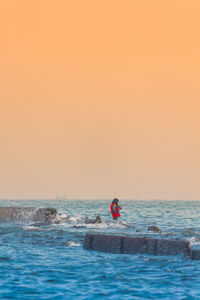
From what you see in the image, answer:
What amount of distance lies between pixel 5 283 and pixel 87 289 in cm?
207

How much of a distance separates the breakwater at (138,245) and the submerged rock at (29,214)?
1803 centimetres

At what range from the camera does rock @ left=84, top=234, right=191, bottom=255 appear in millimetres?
16344

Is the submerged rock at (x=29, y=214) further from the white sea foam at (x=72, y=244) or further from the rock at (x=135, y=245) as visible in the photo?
the rock at (x=135, y=245)

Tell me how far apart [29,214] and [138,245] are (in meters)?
20.8

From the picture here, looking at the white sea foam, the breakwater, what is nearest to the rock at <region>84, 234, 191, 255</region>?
the breakwater

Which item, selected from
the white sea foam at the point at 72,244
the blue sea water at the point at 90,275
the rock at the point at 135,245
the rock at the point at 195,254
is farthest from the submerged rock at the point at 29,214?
the rock at the point at 195,254

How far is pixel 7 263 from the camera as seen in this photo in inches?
592

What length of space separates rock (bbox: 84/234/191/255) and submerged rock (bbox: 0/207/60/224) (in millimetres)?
17998

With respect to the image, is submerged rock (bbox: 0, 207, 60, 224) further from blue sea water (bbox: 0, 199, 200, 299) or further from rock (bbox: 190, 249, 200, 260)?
rock (bbox: 190, 249, 200, 260)

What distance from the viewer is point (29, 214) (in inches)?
1444

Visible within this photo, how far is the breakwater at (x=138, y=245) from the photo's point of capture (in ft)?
53.4

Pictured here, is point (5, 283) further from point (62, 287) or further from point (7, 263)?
point (7, 263)

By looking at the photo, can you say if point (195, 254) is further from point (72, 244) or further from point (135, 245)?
point (72, 244)

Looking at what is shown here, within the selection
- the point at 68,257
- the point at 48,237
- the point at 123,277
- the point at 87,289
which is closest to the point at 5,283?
the point at 87,289
